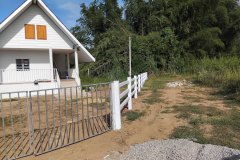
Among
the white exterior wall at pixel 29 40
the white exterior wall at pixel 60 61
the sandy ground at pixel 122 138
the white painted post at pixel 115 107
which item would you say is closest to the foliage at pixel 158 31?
the white exterior wall at pixel 60 61

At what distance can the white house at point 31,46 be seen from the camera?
56.2ft

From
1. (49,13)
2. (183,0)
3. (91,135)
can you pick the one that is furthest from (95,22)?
(91,135)

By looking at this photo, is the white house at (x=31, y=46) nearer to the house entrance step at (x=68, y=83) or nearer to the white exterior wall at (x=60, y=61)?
the house entrance step at (x=68, y=83)

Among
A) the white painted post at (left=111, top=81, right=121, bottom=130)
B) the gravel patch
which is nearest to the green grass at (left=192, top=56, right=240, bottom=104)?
the white painted post at (left=111, top=81, right=121, bottom=130)

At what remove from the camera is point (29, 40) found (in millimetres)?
17656

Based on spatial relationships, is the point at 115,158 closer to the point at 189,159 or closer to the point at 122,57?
the point at 189,159

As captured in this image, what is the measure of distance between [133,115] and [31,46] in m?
12.0

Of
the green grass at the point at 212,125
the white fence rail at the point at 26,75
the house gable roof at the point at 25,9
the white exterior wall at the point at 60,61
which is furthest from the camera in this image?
the white exterior wall at the point at 60,61

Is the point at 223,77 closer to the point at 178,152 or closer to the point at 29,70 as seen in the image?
the point at 29,70

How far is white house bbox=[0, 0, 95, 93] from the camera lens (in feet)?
56.2

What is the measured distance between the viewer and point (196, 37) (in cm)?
3603

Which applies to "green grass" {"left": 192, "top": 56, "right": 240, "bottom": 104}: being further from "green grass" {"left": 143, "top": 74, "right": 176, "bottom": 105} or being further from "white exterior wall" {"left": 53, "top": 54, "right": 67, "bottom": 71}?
"white exterior wall" {"left": 53, "top": 54, "right": 67, "bottom": 71}

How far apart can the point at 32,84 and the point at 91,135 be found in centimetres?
1308

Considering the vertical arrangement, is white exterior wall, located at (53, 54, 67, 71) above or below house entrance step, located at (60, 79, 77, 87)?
above
